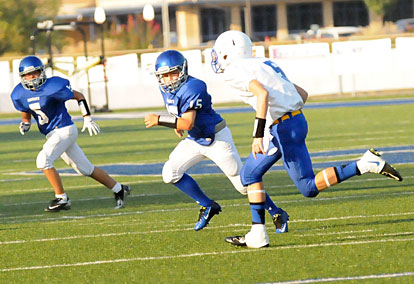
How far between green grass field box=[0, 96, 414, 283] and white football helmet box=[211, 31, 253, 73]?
137 cm

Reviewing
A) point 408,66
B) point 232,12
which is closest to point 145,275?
point 408,66

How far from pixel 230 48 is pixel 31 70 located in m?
3.35

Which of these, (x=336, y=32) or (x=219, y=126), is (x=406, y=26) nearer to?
(x=336, y=32)

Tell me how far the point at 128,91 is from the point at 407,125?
1620 cm

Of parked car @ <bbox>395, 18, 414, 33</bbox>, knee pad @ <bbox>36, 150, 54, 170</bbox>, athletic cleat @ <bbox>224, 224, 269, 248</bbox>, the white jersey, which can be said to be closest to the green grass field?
athletic cleat @ <bbox>224, 224, 269, 248</bbox>

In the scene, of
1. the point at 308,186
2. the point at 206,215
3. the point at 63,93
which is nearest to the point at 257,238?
the point at 308,186

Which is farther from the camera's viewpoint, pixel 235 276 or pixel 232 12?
pixel 232 12

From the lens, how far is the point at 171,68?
305 inches

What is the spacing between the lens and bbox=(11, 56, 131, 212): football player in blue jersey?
991cm

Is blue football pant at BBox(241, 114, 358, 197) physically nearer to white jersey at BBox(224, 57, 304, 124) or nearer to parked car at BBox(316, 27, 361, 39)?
white jersey at BBox(224, 57, 304, 124)

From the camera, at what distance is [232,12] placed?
59.7m

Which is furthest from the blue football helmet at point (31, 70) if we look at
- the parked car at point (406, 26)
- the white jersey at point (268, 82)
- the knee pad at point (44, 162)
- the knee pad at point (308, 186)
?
the parked car at point (406, 26)

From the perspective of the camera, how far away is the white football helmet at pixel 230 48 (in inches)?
280

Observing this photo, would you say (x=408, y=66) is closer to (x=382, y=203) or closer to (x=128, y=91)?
(x=128, y=91)
